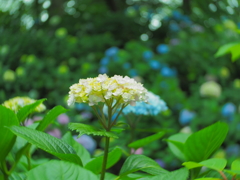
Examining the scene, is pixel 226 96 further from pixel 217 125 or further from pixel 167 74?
pixel 217 125

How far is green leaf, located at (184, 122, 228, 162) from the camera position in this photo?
0.68 meters

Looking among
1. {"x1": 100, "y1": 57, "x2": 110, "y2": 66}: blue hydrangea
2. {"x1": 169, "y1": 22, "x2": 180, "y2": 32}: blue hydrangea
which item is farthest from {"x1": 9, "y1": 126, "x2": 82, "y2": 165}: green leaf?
{"x1": 169, "y1": 22, "x2": 180, "y2": 32}: blue hydrangea

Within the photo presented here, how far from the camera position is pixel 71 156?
57 centimetres

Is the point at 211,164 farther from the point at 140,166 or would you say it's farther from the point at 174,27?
the point at 174,27

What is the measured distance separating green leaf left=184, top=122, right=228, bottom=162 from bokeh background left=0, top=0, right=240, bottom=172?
4.76 feet

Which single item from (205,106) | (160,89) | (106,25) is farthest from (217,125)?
(106,25)

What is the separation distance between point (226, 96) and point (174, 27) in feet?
4.41

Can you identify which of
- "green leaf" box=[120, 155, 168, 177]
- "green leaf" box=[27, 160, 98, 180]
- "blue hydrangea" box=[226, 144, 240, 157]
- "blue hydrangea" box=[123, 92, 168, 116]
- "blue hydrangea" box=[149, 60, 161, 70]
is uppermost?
"green leaf" box=[27, 160, 98, 180]

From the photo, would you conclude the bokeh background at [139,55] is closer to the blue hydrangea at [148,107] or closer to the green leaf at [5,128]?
the blue hydrangea at [148,107]

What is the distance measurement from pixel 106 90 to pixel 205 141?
0.25m

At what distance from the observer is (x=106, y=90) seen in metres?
0.59

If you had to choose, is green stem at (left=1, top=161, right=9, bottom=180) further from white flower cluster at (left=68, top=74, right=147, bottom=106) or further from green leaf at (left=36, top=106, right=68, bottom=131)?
white flower cluster at (left=68, top=74, right=147, bottom=106)

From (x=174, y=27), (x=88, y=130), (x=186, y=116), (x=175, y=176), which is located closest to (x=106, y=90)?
(x=88, y=130)

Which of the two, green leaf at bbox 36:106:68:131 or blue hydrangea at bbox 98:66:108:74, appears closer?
green leaf at bbox 36:106:68:131
